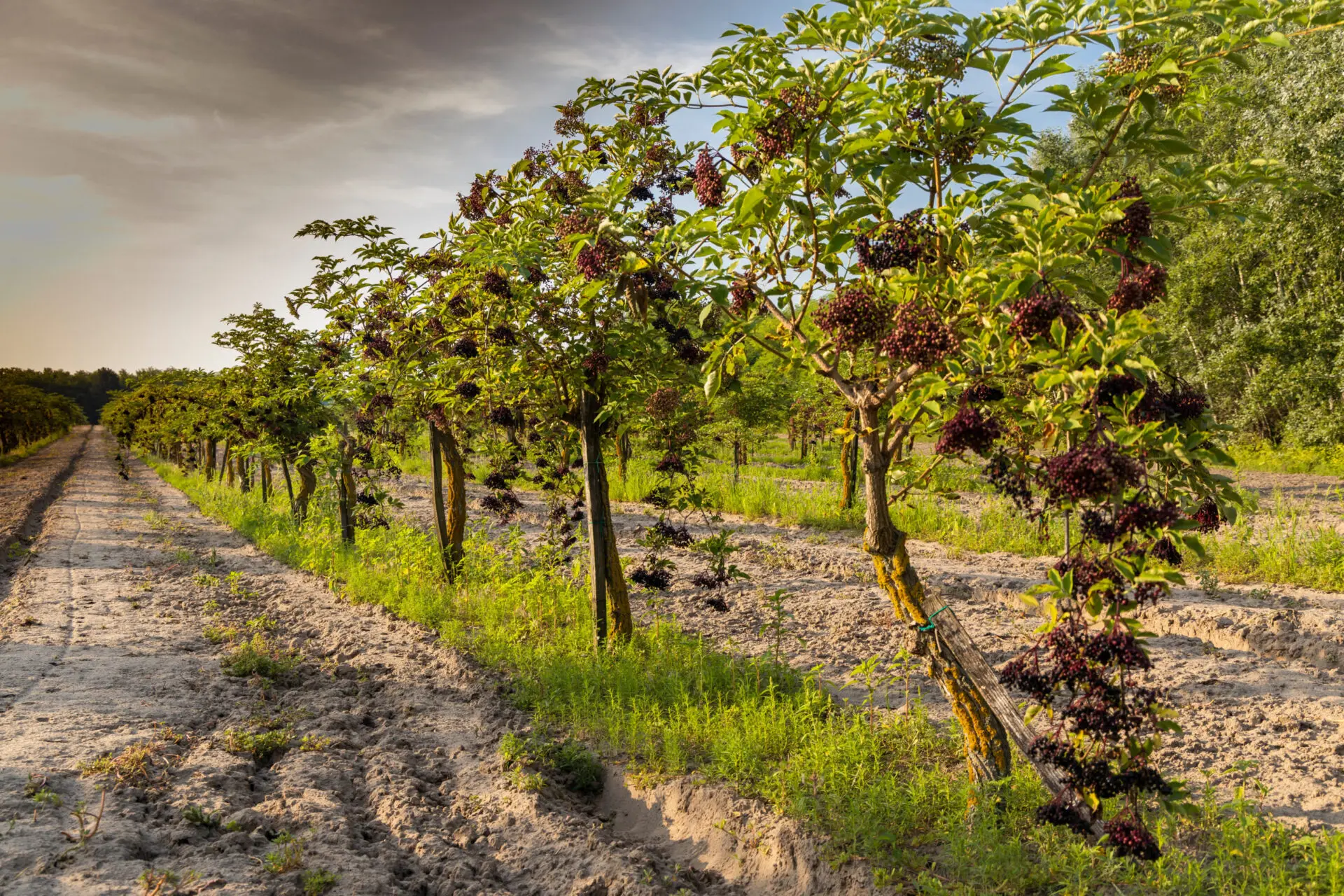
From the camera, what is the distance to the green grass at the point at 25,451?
3722 cm

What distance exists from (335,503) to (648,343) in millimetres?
8525

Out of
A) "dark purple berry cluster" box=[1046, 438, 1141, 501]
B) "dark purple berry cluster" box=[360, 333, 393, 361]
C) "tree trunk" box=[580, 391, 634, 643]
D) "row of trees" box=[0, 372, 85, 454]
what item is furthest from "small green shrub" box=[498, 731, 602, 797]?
"row of trees" box=[0, 372, 85, 454]

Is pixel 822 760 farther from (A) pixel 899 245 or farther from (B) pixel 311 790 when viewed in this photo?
(B) pixel 311 790

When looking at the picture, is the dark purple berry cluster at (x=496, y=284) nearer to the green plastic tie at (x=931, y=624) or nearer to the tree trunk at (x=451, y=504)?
the green plastic tie at (x=931, y=624)

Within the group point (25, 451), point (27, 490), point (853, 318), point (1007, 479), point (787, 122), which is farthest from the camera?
point (25, 451)

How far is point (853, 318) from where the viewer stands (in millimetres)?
2633

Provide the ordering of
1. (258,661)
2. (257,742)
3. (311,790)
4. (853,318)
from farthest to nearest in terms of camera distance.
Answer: (258,661), (257,742), (311,790), (853,318)

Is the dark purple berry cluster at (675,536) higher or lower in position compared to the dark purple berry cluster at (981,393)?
lower

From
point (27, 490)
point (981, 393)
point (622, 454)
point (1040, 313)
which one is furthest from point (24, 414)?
point (1040, 313)

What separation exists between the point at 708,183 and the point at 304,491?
13.1 meters

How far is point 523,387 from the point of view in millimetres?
5711

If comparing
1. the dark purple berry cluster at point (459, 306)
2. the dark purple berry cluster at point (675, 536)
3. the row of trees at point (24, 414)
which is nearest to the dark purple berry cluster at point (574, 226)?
the dark purple berry cluster at point (459, 306)

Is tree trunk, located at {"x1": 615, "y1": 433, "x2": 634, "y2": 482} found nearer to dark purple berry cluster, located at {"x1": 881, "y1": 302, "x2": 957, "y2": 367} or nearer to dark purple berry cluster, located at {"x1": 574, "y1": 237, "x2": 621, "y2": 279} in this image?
dark purple berry cluster, located at {"x1": 574, "y1": 237, "x2": 621, "y2": 279}

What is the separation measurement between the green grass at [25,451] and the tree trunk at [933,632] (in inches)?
1799
